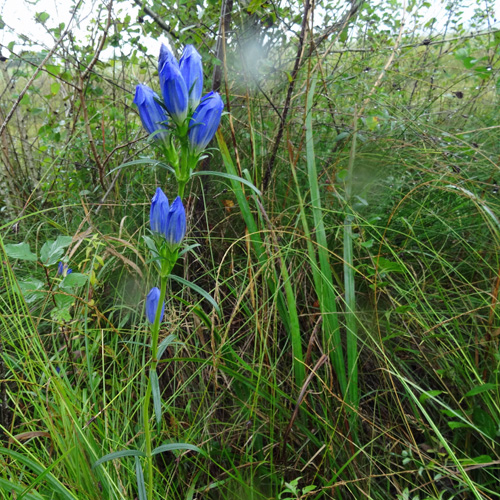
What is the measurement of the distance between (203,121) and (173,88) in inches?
3.1

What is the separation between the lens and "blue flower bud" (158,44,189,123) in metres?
0.78

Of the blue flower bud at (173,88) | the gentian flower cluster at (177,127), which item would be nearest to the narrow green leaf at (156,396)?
the gentian flower cluster at (177,127)

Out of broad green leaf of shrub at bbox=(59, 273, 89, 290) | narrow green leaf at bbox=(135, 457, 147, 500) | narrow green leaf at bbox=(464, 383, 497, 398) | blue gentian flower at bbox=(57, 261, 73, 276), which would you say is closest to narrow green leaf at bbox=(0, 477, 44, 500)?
narrow green leaf at bbox=(135, 457, 147, 500)

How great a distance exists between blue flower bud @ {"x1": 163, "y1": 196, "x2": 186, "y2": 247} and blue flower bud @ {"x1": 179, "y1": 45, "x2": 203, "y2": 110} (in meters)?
0.19

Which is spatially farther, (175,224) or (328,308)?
(328,308)

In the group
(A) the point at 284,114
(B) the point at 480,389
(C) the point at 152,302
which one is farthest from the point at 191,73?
(B) the point at 480,389

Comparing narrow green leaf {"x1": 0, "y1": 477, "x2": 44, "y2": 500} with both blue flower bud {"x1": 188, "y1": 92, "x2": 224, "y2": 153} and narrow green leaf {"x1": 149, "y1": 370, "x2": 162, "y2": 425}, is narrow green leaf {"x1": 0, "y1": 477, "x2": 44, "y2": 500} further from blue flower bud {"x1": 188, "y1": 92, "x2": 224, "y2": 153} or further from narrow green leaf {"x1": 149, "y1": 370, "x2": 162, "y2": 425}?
blue flower bud {"x1": 188, "y1": 92, "x2": 224, "y2": 153}

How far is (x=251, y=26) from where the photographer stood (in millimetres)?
2240

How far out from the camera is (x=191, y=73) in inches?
32.6

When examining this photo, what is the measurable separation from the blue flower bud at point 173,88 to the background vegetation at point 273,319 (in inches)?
4.8

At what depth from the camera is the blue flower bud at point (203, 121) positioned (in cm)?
83

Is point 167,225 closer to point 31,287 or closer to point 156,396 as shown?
point 156,396

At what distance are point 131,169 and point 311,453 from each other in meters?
1.49

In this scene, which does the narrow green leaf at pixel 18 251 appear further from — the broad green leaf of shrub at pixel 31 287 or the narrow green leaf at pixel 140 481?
the narrow green leaf at pixel 140 481
